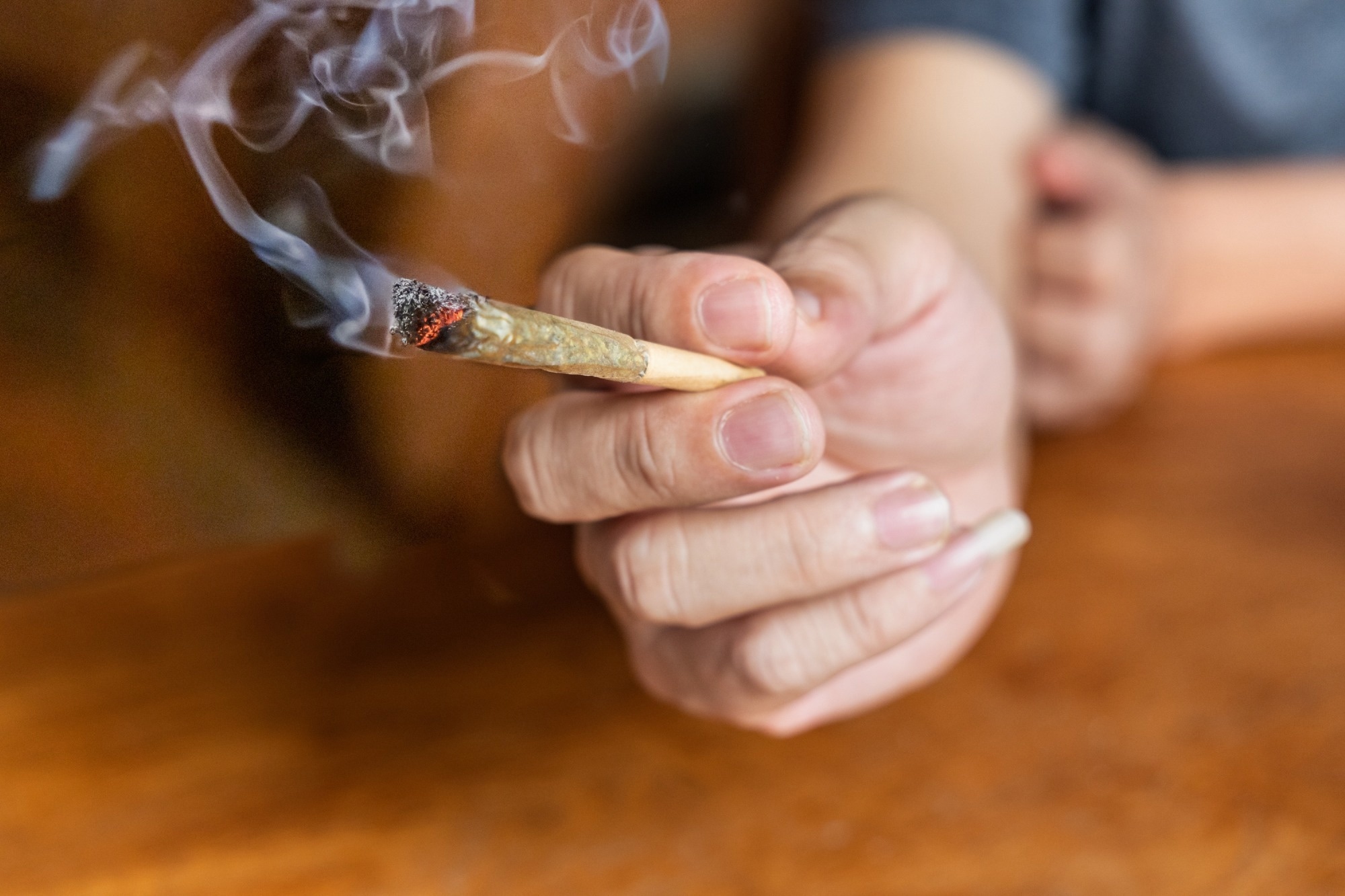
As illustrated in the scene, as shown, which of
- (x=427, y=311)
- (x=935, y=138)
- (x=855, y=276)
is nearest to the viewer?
(x=427, y=311)

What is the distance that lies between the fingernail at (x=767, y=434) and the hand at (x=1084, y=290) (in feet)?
1.19

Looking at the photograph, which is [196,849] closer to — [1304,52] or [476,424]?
[476,424]

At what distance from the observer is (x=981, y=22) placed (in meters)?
0.63

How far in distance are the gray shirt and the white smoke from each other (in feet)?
1.46

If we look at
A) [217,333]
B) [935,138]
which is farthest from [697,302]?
[935,138]

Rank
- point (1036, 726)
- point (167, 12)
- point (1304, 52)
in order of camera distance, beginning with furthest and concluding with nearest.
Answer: point (1304, 52), point (1036, 726), point (167, 12)

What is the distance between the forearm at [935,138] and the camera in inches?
21.7

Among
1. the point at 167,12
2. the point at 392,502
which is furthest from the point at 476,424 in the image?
the point at 167,12

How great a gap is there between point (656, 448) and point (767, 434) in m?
0.03

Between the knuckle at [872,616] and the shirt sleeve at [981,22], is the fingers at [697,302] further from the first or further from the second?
the shirt sleeve at [981,22]

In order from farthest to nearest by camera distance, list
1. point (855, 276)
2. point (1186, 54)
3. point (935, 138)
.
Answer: point (1186, 54), point (935, 138), point (855, 276)

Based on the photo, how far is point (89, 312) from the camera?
0.26 m

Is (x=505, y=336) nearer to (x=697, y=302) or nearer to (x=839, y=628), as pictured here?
(x=697, y=302)

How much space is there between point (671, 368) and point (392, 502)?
0.37 ft
